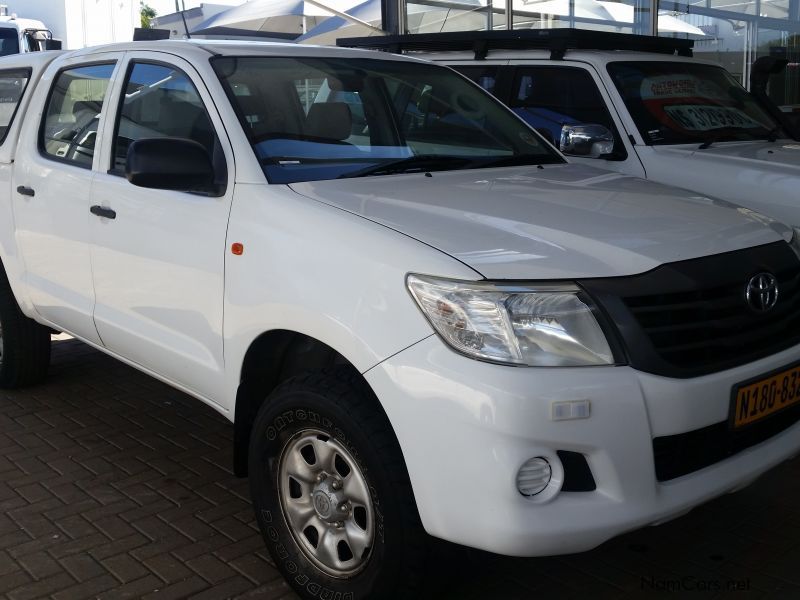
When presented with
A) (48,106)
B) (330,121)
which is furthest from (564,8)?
(330,121)

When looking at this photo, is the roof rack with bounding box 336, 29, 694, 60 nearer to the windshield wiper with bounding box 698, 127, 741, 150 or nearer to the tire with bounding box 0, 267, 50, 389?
the windshield wiper with bounding box 698, 127, 741, 150

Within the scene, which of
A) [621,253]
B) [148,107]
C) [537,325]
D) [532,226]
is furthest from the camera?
[148,107]

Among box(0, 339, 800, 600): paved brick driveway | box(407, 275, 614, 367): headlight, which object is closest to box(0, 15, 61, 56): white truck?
box(0, 339, 800, 600): paved brick driveway

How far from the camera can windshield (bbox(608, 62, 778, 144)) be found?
581 centimetres

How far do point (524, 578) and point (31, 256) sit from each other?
2.79 meters

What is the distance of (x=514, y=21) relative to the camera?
491 inches

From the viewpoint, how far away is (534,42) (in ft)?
20.8

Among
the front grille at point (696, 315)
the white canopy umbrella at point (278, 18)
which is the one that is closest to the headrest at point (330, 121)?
the front grille at point (696, 315)

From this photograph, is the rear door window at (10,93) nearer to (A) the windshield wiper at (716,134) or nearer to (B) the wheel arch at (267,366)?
(B) the wheel arch at (267,366)

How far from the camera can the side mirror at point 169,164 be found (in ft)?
10.7

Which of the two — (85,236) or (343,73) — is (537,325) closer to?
(343,73)

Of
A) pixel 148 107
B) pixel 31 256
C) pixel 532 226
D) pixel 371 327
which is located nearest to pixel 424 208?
pixel 532 226

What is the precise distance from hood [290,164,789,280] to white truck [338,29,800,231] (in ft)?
5.69

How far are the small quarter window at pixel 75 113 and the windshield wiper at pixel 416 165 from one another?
4.56 feet
